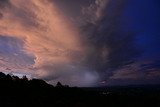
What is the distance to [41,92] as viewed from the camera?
148 m

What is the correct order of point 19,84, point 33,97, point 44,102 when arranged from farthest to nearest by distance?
point 19,84 < point 33,97 < point 44,102

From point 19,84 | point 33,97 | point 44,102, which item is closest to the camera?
point 44,102

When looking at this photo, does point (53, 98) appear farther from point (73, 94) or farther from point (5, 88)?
point (5, 88)

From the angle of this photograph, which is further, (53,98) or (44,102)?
(53,98)

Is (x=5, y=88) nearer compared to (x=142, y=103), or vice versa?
(x=142, y=103)

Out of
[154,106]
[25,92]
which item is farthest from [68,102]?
[154,106]

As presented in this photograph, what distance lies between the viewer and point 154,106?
127625 millimetres

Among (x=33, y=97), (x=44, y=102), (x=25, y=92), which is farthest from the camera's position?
(x=25, y=92)

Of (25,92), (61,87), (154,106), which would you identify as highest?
(61,87)

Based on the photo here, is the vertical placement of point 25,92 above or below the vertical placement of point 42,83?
below

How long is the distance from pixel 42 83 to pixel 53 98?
1788 inches

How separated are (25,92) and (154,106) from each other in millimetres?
70905

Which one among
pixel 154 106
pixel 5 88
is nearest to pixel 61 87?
pixel 5 88

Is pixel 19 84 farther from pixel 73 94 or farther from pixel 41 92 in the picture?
pixel 73 94
